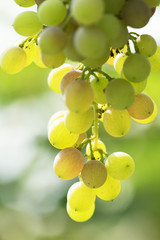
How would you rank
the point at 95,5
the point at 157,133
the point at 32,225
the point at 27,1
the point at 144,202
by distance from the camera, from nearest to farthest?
the point at 95,5
the point at 27,1
the point at 157,133
the point at 144,202
the point at 32,225

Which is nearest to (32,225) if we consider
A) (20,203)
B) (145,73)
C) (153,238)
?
(20,203)

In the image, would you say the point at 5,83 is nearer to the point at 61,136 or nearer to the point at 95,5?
the point at 61,136

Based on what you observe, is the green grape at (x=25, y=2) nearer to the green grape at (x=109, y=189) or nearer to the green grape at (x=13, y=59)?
the green grape at (x=13, y=59)

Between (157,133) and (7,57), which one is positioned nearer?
(7,57)

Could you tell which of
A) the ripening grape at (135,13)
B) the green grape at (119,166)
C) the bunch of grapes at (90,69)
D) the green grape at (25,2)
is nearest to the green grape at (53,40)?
the bunch of grapes at (90,69)

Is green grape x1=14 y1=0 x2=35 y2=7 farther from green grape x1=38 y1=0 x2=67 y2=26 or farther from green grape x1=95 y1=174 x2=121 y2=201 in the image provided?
green grape x1=95 y1=174 x2=121 y2=201

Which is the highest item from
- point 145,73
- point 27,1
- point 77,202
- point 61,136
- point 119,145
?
point 27,1

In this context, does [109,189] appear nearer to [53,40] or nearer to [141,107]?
[141,107]

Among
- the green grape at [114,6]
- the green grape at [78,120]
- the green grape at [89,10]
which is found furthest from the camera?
the green grape at [78,120]
